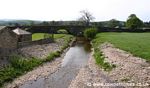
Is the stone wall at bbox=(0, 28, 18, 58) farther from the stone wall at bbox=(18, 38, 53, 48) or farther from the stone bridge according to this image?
the stone bridge

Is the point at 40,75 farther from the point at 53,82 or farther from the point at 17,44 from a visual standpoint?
the point at 17,44

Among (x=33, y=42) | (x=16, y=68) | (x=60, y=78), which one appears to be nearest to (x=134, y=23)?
(x=33, y=42)

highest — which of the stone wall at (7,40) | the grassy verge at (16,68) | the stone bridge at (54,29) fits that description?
the stone wall at (7,40)

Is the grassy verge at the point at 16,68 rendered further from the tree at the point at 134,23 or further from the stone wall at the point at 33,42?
the tree at the point at 134,23

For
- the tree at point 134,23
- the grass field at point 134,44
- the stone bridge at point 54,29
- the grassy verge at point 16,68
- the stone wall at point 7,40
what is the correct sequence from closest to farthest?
the grassy verge at point 16,68, the grass field at point 134,44, the stone wall at point 7,40, the stone bridge at point 54,29, the tree at point 134,23

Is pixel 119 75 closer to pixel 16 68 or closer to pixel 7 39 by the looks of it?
pixel 16 68

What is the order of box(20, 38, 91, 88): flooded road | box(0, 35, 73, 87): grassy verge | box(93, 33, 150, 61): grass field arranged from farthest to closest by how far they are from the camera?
box(93, 33, 150, 61): grass field, box(0, 35, 73, 87): grassy verge, box(20, 38, 91, 88): flooded road

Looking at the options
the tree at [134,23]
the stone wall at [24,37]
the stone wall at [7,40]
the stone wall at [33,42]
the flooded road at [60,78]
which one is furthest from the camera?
the tree at [134,23]

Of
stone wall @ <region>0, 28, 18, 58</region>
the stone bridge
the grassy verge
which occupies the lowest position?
the stone bridge

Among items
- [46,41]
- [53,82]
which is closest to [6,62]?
[53,82]

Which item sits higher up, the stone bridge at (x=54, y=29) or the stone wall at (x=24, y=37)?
the stone wall at (x=24, y=37)

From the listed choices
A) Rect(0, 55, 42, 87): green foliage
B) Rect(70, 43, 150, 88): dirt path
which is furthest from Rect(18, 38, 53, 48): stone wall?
Rect(70, 43, 150, 88): dirt path

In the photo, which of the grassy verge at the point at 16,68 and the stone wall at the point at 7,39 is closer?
the grassy verge at the point at 16,68

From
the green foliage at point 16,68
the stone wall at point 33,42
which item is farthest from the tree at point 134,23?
the green foliage at point 16,68
